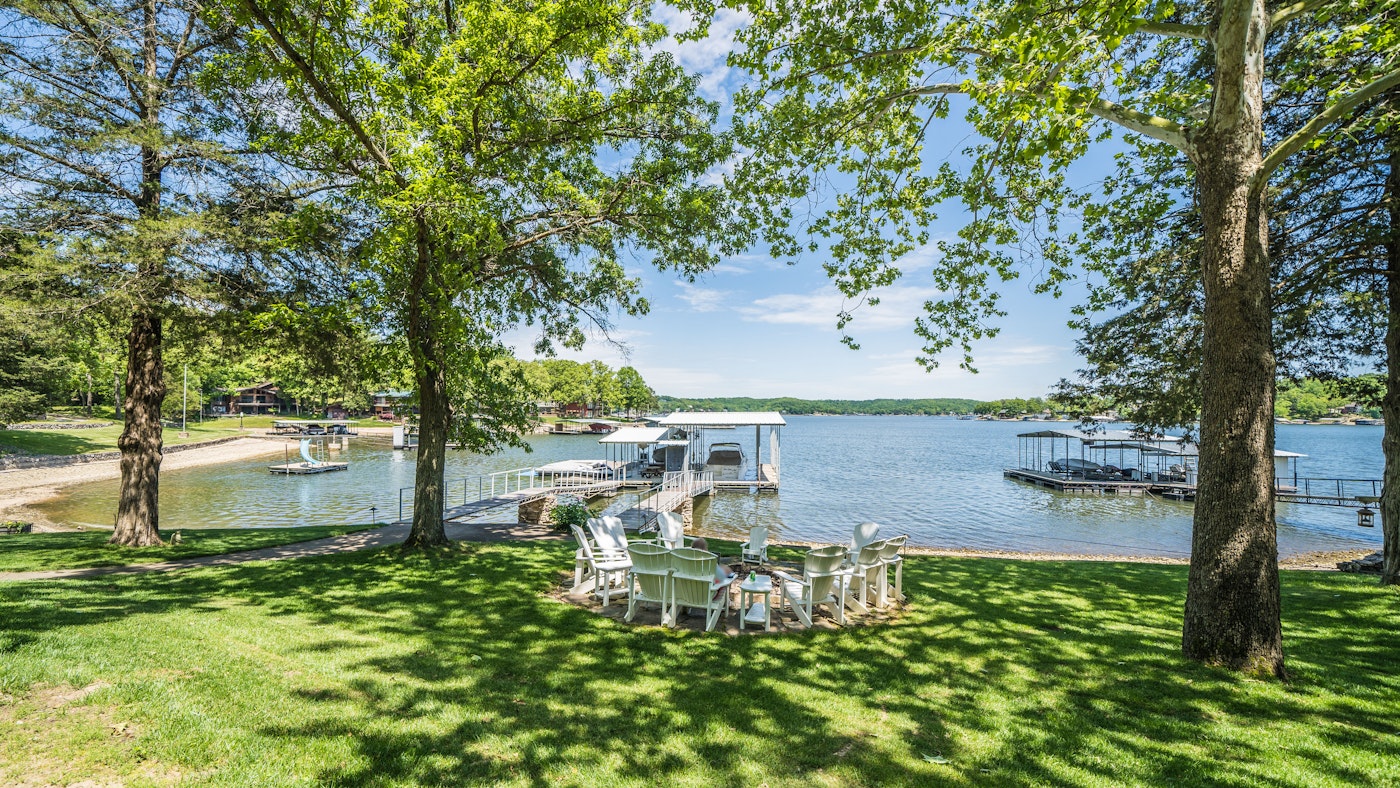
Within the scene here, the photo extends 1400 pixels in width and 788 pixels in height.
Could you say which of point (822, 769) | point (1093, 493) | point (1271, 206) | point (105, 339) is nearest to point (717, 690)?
point (822, 769)

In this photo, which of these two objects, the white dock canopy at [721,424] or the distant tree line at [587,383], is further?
the distant tree line at [587,383]

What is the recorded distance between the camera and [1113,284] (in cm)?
990

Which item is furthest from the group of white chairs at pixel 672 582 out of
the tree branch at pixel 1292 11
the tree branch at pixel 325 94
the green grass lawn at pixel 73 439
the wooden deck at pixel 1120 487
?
the green grass lawn at pixel 73 439

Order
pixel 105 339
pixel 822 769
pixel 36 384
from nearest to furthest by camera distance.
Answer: pixel 822 769, pixel 105 339, pixel 36 384

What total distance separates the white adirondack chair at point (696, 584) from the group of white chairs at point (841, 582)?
902 millimetres

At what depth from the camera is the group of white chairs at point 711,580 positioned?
20.3 feet

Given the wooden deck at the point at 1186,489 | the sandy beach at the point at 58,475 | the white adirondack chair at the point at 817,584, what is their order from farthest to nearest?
the wooden deck at the point at 1186,489 → the sandy beach at the point at 58,475 → the white adirondack chair at the point at 817,584

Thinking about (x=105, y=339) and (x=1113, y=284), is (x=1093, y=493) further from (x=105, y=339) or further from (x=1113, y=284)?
(x=105, y=339)

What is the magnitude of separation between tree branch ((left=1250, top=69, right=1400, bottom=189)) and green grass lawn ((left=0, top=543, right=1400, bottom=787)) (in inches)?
162

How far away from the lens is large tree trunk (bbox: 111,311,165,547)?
31.6 feet

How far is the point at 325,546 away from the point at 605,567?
6.76m

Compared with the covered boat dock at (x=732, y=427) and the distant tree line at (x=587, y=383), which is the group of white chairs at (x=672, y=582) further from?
the distant tree line at (x=587, y=383)

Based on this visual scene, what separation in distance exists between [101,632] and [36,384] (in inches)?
1415

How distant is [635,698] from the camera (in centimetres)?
420
